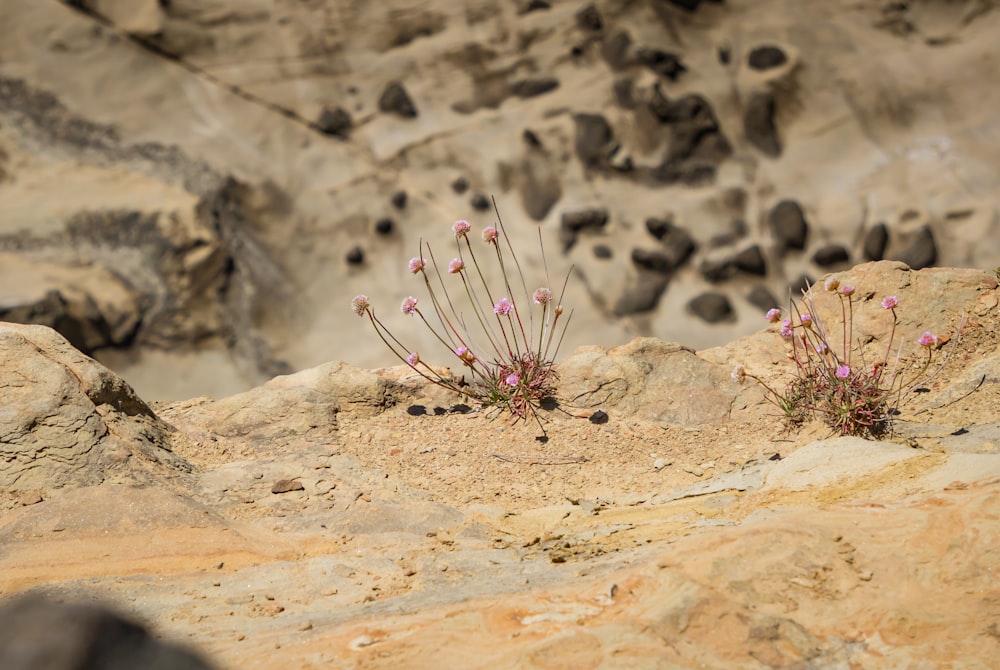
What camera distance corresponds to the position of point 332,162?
9.61 meters

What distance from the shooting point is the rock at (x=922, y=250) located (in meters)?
8.33

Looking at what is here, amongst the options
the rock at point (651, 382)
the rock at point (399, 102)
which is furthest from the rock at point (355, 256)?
the rock at point (651, 382)

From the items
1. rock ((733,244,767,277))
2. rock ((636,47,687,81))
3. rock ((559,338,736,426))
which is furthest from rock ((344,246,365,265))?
rock ((559,338,736,426))

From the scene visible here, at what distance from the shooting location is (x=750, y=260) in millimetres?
8773

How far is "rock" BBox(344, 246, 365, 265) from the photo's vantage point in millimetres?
9156

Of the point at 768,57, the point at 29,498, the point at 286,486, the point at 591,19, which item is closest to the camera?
the point at 29,498

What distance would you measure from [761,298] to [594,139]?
208cm

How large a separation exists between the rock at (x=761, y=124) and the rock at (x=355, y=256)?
3750 mm

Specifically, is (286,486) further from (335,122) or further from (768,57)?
(768,57)

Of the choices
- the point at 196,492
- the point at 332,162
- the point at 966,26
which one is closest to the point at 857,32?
the point at 966,26

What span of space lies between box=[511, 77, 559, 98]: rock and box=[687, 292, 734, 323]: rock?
247 cm

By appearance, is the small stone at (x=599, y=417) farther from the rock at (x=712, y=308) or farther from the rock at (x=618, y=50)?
the rock at (x=618, y=50)

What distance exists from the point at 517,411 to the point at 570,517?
2.57ft

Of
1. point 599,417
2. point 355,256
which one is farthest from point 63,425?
point 355,256
